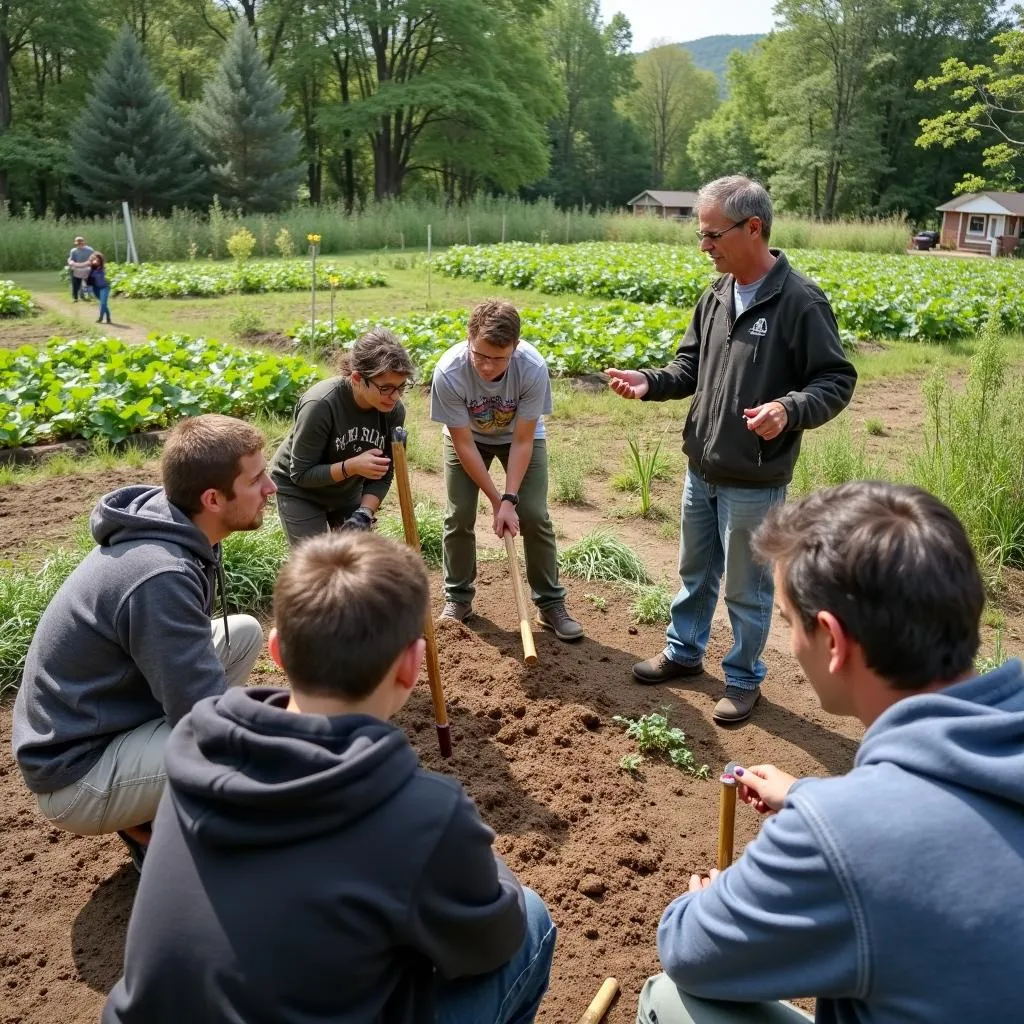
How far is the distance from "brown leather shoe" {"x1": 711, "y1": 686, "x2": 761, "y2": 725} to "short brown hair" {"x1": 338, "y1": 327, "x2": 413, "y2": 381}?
2.05 m

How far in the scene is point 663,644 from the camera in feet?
16.7

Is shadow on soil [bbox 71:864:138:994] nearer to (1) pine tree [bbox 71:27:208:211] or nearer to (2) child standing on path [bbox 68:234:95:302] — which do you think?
(2) child standing on path [bbox 68:234:95:302]

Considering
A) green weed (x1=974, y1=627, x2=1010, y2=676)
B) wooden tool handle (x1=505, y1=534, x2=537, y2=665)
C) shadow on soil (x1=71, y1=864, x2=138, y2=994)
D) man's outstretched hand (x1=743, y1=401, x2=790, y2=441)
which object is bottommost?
shadow on soil (x1=71, y1=864, x2=138, y2=994)

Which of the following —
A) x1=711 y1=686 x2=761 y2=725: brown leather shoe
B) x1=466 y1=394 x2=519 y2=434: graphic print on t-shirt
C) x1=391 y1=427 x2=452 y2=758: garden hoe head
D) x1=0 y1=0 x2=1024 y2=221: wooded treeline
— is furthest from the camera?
x1=0 y1=0 x2=1024 y2=221: wooded treeline

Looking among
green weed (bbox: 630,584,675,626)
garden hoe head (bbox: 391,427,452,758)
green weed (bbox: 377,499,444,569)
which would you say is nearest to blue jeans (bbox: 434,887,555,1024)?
garden hoe head (bbox: 391,427,452,758)

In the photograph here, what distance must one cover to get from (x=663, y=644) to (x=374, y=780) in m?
3.67

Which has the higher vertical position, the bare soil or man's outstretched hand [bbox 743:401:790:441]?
man's outstretched hand [bbox 743:401:790:441]

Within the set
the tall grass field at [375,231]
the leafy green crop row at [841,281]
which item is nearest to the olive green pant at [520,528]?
the leafy green crop row at [841,281]

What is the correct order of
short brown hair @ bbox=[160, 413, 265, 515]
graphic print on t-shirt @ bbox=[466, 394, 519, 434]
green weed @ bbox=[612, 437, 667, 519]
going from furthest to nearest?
green weed @ bbox=[612, 437, 667, 519] → graphic print on t-shirt @ bbox=[466, 394, 519, 434] → short brown hair @ bbox=[160, 413, 265, 515]

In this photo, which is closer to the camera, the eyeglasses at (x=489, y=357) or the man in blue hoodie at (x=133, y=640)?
the man in blue hoodie at (x=133, y=640)

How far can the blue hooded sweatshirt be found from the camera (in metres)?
1.41

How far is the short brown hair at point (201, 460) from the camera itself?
2869 millimetres

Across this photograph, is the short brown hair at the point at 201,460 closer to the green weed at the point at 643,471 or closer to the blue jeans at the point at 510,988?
the blue jeans at the point at 510,988

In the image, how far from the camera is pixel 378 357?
13.5ft
